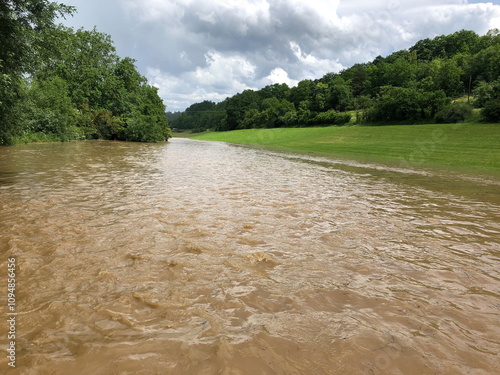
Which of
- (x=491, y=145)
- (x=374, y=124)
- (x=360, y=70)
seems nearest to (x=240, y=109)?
(x=360, y=70)

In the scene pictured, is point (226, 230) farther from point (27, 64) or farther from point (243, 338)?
point (27, 64)

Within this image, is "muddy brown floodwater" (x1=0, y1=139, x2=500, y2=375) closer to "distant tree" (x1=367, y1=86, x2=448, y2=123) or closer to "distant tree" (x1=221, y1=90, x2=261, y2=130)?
"distant tree" (x1=367, y1=86, x2=448, y2=123)

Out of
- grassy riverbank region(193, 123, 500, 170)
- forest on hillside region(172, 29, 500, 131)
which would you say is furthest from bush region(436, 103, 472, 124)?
grassy riverbank region(193, 123, 500, 170)

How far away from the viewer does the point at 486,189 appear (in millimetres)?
12977

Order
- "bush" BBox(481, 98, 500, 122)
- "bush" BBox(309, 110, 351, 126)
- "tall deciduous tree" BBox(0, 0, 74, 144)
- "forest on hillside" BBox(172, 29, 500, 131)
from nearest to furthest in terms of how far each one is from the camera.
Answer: "tall deciduous tree" BBox(0, 0, 74, 144) < "bush" BBox(481, 98, 500, 122) < "forest on hillside" BBox(172, 29, 500, 131) < "bush" BBox(309, 110, 351, 126)

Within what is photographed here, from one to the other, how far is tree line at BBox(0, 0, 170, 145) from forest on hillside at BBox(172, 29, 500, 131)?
45312 millimetres

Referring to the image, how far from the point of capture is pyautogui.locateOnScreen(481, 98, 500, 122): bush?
127 ft

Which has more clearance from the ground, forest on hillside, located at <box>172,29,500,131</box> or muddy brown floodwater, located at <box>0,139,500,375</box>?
forest on hillside, located at <box>172,29,500,131</box>

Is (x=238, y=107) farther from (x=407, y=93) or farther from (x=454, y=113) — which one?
(x=454, y=113)

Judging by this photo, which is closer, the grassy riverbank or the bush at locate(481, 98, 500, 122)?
the grassy riverbank

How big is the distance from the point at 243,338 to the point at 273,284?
116cm

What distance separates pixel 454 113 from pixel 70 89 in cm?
6227

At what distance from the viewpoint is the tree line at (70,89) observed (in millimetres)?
11633

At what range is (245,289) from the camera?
3773 millimetres
